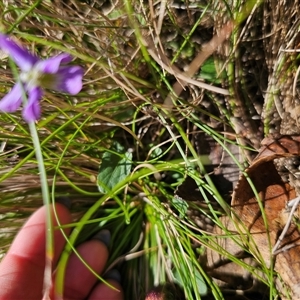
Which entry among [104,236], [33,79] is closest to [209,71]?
[33,79]

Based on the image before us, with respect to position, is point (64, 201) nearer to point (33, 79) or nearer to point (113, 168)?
point (113, 168)

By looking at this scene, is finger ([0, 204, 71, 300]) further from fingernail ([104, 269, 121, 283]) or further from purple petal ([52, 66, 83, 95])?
purple petal ([52, 66, 83, 95])

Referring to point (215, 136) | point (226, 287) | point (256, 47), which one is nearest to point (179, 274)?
point (226, 287)

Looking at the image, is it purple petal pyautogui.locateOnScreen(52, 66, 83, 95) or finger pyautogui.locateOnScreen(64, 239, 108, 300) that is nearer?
purple petal pyautogui.locateOnScreen(52, 66, 83, 95)

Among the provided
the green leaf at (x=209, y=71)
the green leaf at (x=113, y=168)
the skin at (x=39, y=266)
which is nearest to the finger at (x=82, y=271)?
the skin at (x=39, y=266)

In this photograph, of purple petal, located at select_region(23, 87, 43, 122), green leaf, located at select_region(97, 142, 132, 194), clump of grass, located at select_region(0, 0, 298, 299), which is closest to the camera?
purple petal, located at select_region(23, 87, 43, 122)

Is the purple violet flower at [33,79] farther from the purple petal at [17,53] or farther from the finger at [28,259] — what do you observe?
the finger at [28,259]

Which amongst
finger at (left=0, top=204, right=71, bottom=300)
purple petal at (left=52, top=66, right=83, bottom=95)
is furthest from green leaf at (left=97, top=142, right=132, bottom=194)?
purple petal at (left=52, top=66, right=83, bottom=95)
